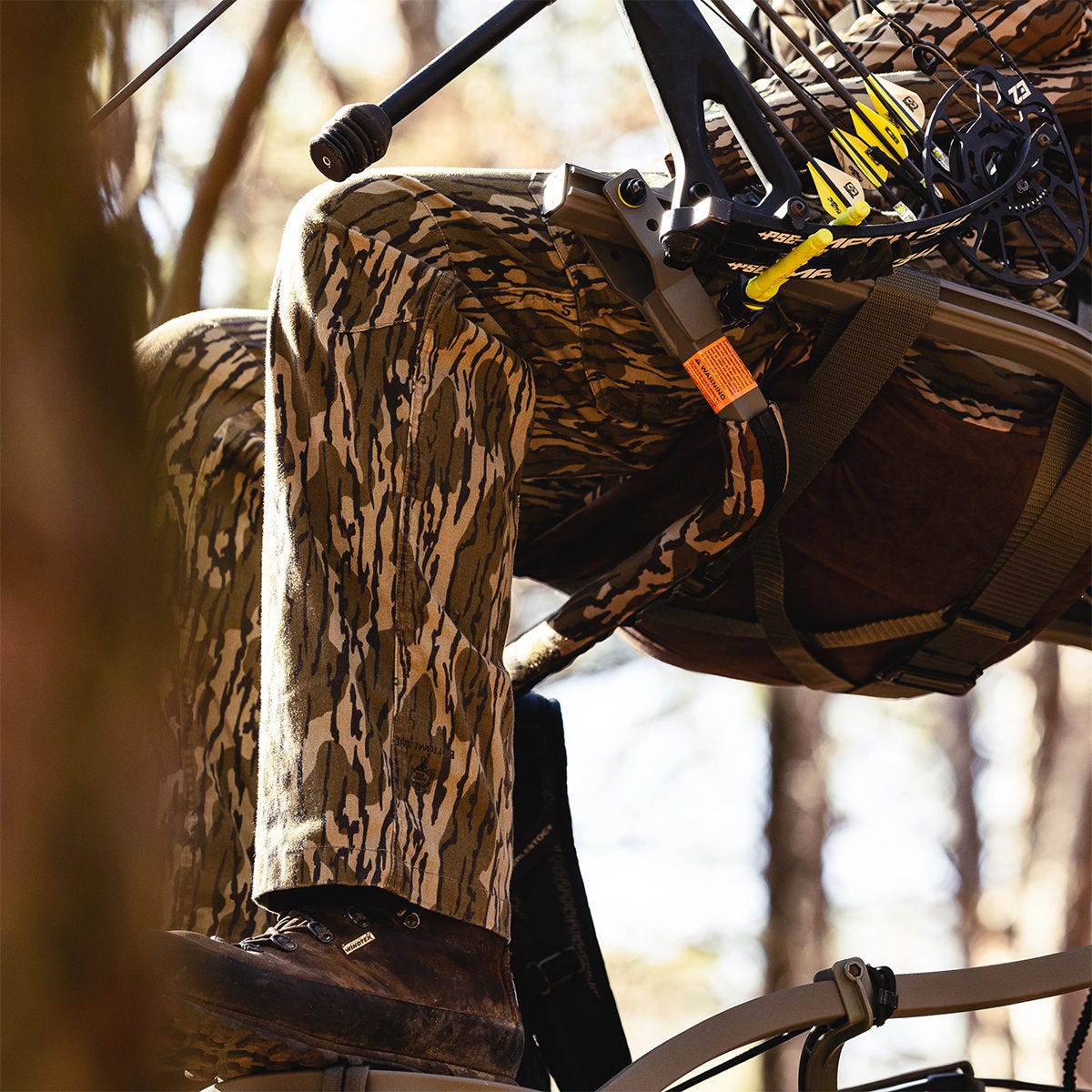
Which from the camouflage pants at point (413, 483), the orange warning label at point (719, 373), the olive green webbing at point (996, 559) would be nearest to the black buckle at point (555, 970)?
the camouflage pants at point (413, 483)

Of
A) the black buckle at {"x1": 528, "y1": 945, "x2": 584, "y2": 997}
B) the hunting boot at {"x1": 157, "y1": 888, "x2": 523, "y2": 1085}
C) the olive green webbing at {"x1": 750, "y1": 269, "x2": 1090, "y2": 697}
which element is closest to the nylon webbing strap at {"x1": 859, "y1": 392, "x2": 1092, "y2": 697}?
the olive green webbing at {"x1": 750, "y1": 269, "x2": 1090, "y2": 697}

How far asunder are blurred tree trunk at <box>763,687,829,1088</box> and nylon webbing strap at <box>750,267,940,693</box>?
356 inches

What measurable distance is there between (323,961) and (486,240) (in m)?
0.74

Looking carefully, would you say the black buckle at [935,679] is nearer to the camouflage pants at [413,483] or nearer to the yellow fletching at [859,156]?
the camouflage pants at [413,483]

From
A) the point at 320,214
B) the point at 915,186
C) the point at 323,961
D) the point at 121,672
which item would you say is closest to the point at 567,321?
the point at 320,214

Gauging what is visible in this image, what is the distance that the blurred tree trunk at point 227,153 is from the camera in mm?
4090

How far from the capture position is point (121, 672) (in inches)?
16.8

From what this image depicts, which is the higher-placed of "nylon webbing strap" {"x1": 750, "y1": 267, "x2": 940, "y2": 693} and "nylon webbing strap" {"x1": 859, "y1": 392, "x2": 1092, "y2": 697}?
"nylon webbing strap" {"x1": 750, "y1": 267, "x2": 940, "y2": 693}

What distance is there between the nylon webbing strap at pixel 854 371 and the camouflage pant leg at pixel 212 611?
676 mm

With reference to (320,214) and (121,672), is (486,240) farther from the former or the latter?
(121,672)

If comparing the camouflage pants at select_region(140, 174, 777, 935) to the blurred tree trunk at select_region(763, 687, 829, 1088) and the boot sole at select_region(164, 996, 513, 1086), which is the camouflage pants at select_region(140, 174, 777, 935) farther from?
the blurred tree trunk at select_region(763, 687, 829, 1088)

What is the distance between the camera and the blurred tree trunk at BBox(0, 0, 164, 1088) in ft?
1.34

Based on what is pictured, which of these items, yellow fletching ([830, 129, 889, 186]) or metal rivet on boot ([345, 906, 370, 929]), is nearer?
metal rivet on boot ([345, 906, 370, 929])

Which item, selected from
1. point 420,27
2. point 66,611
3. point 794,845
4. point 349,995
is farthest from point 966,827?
point 66,611
